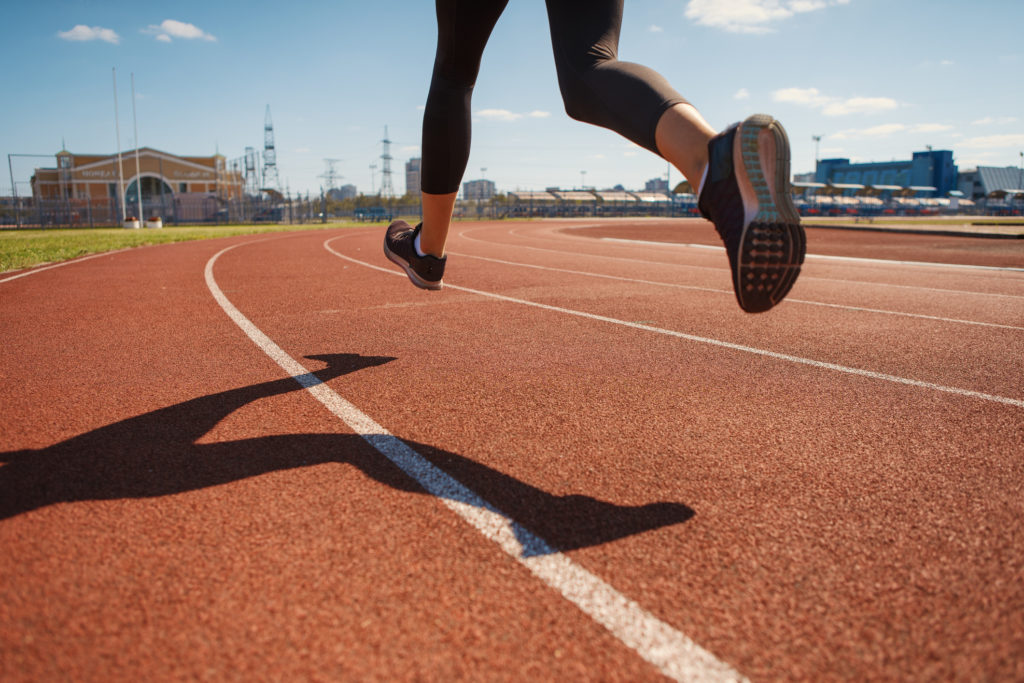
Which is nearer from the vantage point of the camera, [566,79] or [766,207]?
[766,207]

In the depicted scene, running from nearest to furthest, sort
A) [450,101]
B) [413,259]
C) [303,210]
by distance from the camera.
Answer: [450,101]
[413,259]
[303,210]

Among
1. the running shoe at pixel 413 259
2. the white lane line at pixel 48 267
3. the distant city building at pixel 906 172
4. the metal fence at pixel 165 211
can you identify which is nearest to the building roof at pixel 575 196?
the metal fence at pixel 165 211

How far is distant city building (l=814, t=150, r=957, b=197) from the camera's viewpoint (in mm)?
111062

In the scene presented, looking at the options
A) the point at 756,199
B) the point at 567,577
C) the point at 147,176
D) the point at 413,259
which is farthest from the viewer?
the point at 147,176

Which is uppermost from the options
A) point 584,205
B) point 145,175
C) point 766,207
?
point 145,175

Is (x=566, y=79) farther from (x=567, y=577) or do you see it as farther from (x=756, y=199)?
(x=567, y=577)

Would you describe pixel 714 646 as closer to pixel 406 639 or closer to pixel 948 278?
pixel 406 639

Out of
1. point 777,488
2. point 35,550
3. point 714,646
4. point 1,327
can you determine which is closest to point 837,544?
point 777,488

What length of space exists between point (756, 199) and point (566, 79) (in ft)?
2.89

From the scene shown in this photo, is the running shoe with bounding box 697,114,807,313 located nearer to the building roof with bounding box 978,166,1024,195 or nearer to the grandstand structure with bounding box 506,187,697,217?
the grandstand structure with bounding box 506,187,697,217

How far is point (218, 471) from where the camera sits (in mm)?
2111

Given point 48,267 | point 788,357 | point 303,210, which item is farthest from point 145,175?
point 788,357

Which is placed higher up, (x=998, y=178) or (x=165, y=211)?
(x=998, y=178)

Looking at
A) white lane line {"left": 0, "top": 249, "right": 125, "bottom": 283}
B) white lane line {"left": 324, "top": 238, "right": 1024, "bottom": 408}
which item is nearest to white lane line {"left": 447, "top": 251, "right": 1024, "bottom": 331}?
white lane line {"left": 324, "top": 238, "right": 1024, "bottom": 408}
